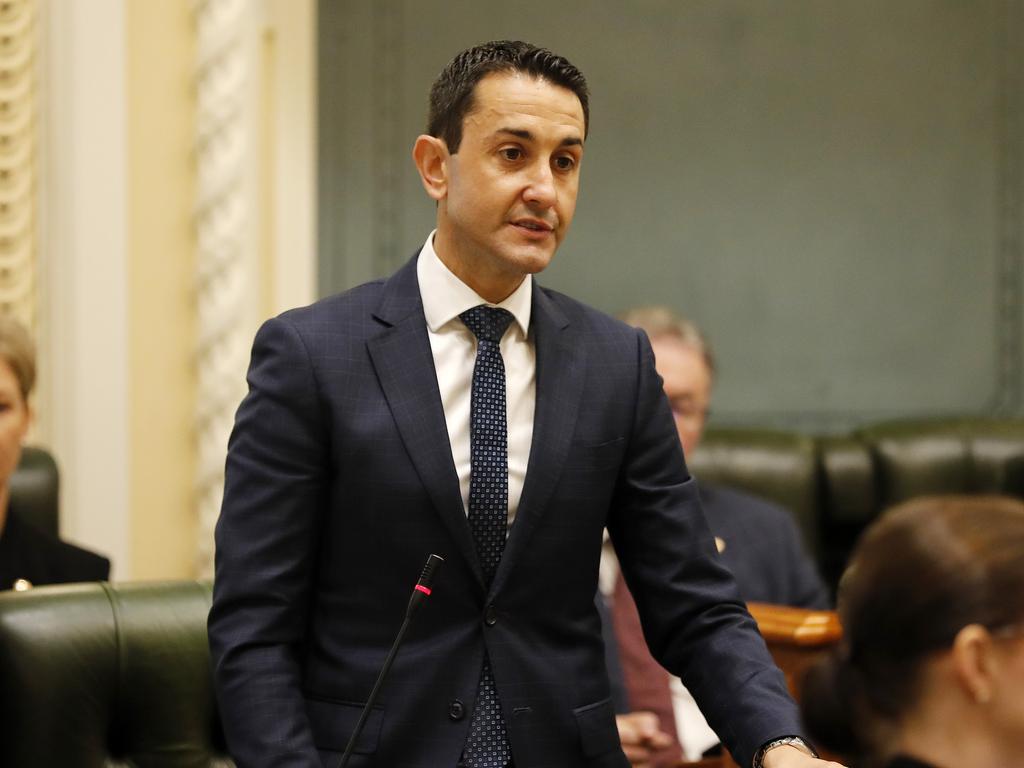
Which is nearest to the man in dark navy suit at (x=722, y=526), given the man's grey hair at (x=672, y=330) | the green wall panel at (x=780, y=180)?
the man's grey hair at (x=672, y=330)

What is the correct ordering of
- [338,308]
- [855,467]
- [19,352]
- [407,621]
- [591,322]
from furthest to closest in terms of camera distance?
[855,467] → [19,352] → [591,322] → [338,308] → [407,621]

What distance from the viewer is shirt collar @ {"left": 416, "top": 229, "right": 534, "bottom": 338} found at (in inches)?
73.0

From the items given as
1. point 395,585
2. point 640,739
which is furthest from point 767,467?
point 395,585

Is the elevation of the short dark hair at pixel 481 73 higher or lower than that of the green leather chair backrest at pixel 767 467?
higher

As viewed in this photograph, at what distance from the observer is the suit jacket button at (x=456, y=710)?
175 cm

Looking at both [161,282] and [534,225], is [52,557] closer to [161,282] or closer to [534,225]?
[161,282]

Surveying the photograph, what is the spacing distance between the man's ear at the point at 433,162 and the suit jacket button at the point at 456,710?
0.62m

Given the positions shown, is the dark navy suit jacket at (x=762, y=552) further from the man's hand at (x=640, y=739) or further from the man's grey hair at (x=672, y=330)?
the man's hand at (x=640, y=739)

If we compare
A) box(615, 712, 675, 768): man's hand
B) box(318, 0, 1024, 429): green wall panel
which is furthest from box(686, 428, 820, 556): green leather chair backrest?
box(615, 712, 675, 768): man's hand

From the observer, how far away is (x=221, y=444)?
141 inches

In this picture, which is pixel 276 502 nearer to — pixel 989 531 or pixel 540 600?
pixel 540 600

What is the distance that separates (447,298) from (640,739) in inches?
37.4

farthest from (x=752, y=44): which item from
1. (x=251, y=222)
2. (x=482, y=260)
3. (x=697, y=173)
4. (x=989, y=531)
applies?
(x=989, y=531)

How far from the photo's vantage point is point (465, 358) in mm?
1859
